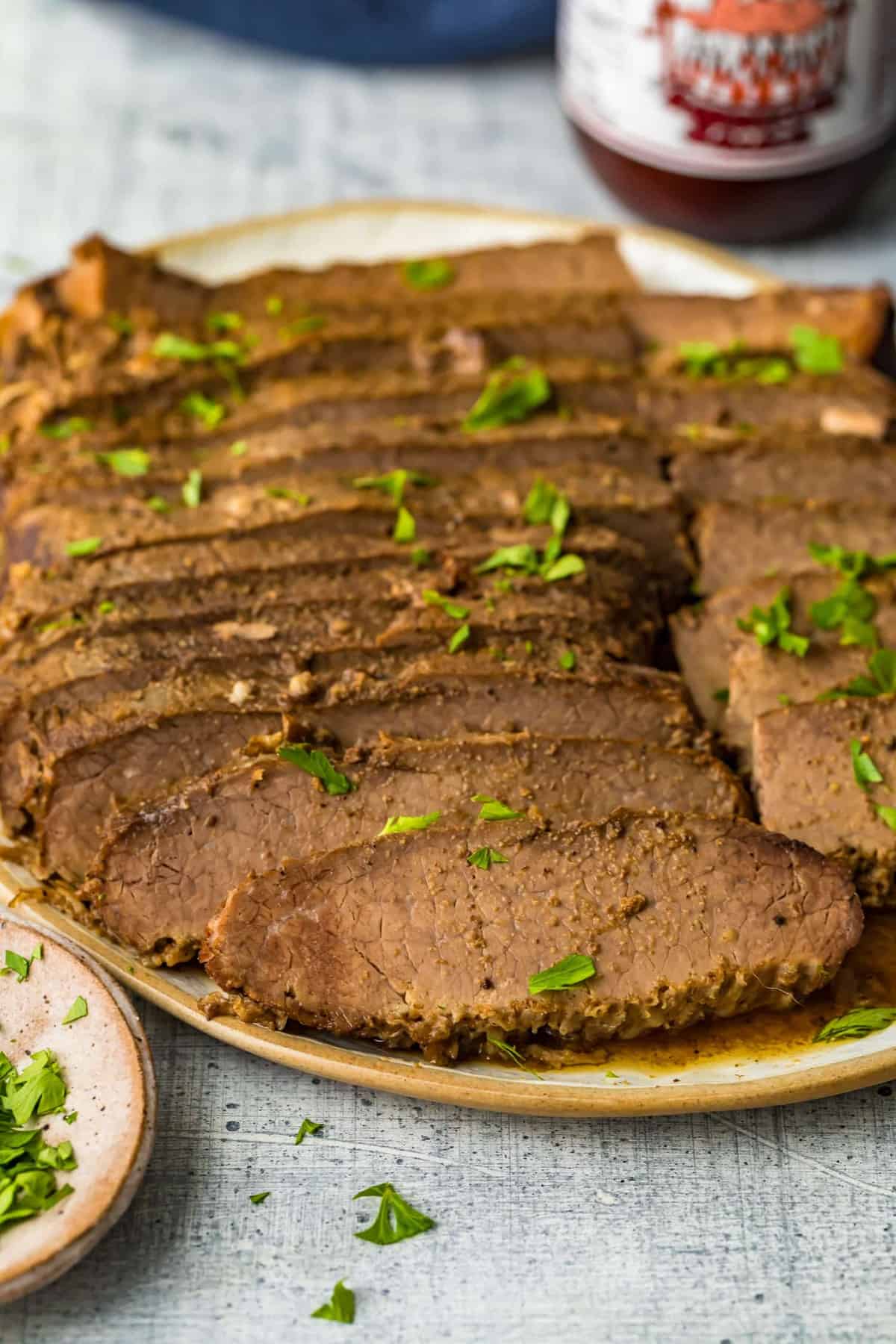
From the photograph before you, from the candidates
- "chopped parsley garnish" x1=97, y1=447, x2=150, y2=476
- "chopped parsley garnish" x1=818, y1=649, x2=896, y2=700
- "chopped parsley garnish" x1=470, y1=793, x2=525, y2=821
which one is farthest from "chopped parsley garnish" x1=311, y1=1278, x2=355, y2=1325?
"chopped parsley garnish" x1=97, y1=447, x2=150, y2=476

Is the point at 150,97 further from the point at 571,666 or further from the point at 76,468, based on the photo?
the point at 571,666

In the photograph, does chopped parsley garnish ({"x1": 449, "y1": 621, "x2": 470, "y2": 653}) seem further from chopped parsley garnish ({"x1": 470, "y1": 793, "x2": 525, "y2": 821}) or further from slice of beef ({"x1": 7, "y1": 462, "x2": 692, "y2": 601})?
chopped parsley garnish ({"x1": 470, "y1": 793, "x2": 525, "y2": 821})

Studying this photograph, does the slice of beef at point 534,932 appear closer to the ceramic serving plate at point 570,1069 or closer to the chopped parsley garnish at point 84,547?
the ceramic serving plate at point 570,1069

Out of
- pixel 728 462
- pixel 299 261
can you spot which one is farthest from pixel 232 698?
pixel 299 261

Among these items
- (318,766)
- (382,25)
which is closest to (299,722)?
(318,766)

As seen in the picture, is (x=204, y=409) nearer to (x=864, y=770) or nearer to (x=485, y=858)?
(x=485, y=858)

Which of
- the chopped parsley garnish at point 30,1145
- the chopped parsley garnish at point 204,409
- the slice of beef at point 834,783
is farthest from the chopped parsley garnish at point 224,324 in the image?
the chopped parsley garnish at point 30,1145
